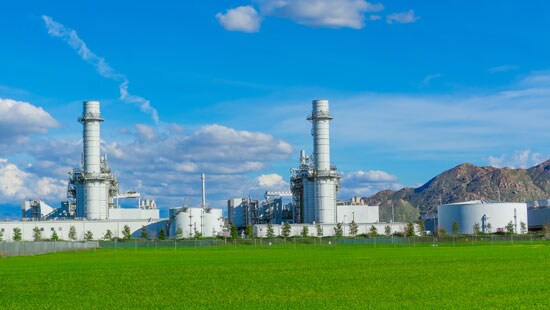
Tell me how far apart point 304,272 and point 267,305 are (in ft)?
53.7

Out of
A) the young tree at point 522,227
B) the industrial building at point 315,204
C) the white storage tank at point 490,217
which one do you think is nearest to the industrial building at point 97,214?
the industrial building at point 315,204

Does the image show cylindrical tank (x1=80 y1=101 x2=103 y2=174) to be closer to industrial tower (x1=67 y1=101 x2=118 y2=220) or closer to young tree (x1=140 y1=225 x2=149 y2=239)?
industrial tower (x1=67 y1=101 x2=118 y2=220)

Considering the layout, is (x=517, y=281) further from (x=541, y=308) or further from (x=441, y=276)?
(x=541, y=308)

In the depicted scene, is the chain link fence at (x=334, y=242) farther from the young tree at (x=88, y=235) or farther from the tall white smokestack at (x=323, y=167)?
the tall white smokestack at (x=323, y=167)

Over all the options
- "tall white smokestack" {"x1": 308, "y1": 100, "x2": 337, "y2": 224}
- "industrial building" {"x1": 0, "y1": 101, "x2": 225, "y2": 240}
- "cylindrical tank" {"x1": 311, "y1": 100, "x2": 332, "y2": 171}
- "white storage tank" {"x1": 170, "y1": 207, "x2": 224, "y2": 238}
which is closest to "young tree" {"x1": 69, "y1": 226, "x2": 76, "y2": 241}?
"industrial building" {"x1": 0, "y1": 101, "x2": 225, "y2": 240}

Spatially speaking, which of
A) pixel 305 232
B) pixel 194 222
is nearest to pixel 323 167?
pixel 305 232

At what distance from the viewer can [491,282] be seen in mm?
31156

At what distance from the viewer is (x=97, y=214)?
160750 mm

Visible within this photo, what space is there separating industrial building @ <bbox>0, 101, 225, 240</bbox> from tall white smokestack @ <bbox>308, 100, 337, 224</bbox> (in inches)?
949

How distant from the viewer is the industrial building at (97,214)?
156875 mm

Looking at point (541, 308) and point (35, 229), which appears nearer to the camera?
point (541, 308)

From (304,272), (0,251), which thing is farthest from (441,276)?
(0,251)

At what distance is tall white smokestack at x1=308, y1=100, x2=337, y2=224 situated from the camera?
15838 cm

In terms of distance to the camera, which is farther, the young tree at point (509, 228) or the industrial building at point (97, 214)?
the young tree at point (509, 228)
